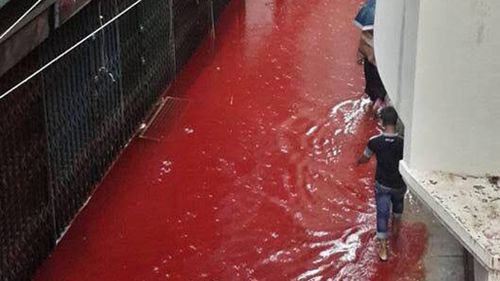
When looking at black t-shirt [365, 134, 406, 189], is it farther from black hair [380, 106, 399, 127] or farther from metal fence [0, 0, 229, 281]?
metal fence [0, 0, 229, 281]

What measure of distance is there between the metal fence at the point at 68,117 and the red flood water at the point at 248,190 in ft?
0.97

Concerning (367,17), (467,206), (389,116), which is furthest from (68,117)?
(467,206)

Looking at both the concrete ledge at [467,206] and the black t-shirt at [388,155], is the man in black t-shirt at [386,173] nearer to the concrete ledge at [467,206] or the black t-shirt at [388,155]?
the black t-shirt at [388,155]

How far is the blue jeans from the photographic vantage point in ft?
26.9

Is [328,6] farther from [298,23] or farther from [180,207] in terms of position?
[180,207]

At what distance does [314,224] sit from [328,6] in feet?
24.6

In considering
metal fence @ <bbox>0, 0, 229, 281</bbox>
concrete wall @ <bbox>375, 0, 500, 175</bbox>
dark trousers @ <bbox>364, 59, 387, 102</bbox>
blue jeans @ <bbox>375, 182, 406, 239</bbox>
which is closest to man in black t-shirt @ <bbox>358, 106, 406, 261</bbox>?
blue jeans @ <bbox>375, 182, 406, 239</bbox>

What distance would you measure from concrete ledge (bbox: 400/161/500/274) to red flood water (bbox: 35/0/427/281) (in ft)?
10.4

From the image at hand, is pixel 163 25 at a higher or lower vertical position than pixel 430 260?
higher

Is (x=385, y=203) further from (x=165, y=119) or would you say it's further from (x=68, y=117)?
(x=165, y=119)

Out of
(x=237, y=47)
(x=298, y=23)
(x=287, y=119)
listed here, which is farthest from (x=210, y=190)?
(x=298, y=23)

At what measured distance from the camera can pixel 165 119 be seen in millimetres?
11211

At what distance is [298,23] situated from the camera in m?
14.9

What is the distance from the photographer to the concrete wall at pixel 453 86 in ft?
16.0
